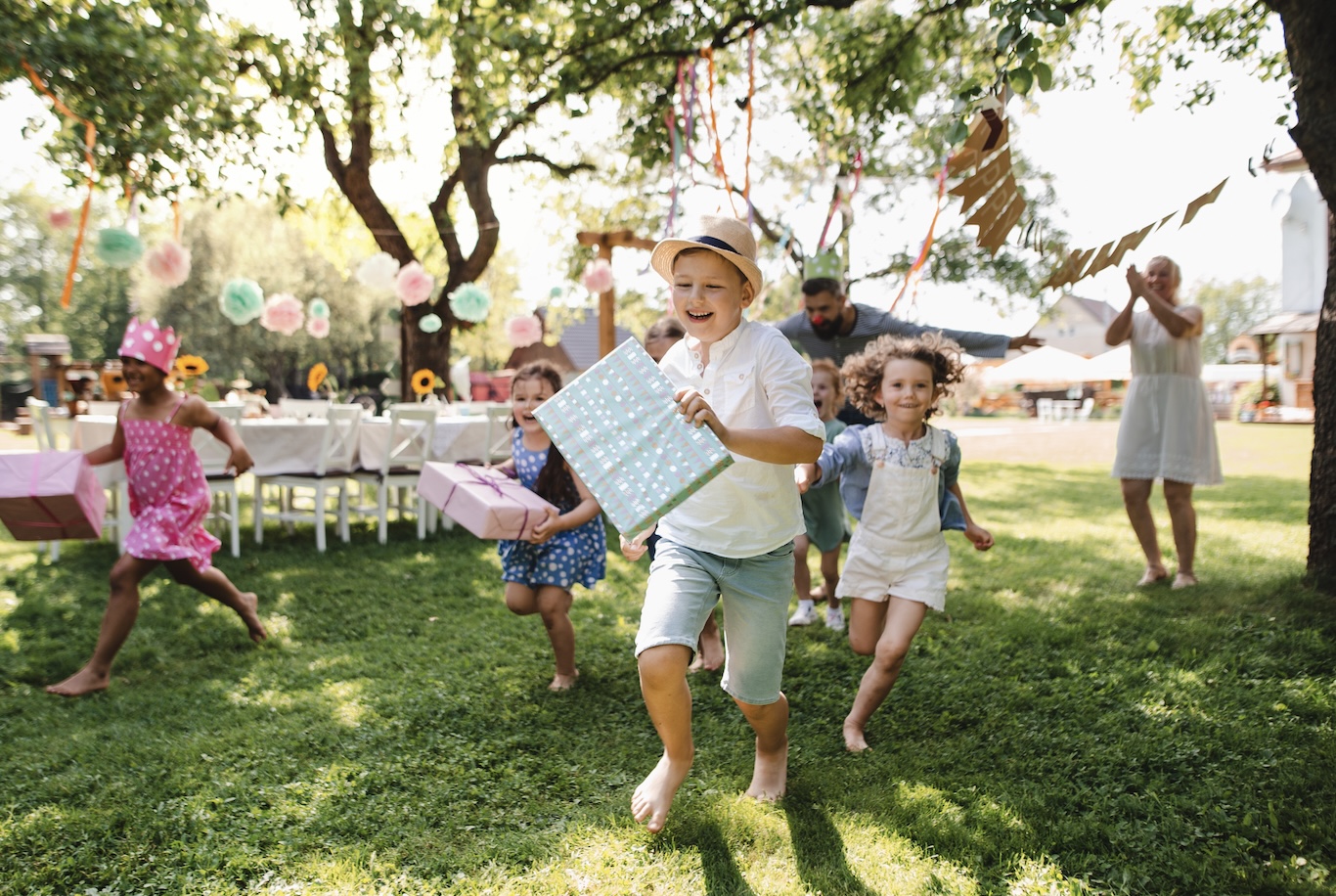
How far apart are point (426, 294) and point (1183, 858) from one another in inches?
411

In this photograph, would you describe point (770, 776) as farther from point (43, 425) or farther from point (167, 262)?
point (167, 262)

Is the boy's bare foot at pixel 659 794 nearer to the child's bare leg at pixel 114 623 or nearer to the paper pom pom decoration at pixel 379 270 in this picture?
the child's bare leg at pixel 114 623

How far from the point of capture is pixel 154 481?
4355 millimetres

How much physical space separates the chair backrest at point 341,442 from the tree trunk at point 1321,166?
6.76 m

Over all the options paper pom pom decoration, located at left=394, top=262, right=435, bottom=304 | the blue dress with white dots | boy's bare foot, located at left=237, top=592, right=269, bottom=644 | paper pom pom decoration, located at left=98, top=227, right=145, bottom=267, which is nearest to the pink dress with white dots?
boy's bare foot, located at left=237, top=592, right=269, bottom=644

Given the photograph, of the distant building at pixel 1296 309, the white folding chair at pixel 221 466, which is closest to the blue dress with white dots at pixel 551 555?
the white folding chair at pixel 221 466

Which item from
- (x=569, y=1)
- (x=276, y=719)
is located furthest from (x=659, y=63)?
(x=276, y=719)

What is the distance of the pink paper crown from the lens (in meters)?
4.21

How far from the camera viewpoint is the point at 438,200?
1259 centimetres

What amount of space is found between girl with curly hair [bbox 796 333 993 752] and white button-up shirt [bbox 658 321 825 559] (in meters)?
0.67

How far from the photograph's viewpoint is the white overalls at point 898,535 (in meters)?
3.34

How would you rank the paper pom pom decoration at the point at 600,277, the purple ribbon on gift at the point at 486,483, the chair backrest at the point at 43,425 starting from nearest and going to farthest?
the purple ribbon on gift at the point at 486,483 → the chair backrest at the point at 43,425 → the paper pom pom decoration at the point at 600,277

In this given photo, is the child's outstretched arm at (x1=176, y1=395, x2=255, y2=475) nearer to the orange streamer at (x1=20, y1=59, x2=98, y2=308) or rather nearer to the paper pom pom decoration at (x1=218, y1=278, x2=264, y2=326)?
the orange streamer at (x1=20, y1=59, x2=98, y2=308)

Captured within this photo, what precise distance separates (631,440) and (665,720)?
2.63 feet
